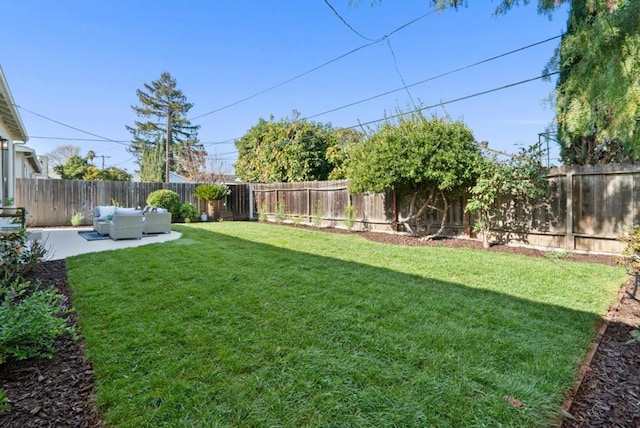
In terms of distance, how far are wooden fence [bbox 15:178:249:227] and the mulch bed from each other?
456 inches

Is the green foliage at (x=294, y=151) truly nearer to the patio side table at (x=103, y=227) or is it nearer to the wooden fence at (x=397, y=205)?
the wooden fence at (x=397, y=205)

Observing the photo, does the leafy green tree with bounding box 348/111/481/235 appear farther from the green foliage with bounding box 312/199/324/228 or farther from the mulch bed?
the mulch bed

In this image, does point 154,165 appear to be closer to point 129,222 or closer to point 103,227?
point 103,227

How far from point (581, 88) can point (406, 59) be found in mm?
8598

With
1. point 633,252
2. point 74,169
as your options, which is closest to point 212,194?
point 633,252

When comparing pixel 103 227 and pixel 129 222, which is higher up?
pixel 129 222

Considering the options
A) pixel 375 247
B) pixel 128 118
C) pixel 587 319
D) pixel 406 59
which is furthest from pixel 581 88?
pixel 128 118

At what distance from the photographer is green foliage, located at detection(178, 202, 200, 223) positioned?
1317 centimetres

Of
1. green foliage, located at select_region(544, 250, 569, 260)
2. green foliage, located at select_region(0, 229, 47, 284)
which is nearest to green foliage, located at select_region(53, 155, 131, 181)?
green foliage, located at select_region(0, 229, 47, 284)

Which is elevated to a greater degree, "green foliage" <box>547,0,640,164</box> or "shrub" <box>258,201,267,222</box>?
"green foliage" <box>547,0,640,164</box>

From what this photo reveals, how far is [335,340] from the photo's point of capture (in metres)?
2.65

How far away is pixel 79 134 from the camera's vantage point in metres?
24.5

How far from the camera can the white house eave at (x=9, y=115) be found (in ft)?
19.8

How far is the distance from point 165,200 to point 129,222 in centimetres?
475
